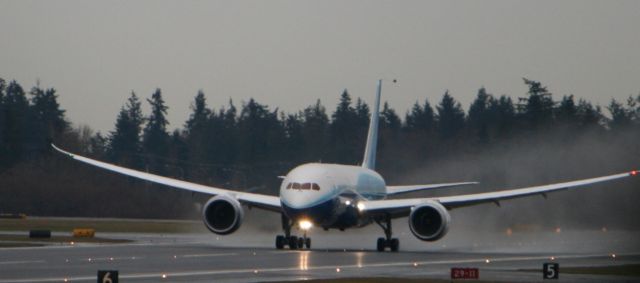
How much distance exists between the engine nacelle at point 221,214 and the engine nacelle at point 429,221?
7108 mm

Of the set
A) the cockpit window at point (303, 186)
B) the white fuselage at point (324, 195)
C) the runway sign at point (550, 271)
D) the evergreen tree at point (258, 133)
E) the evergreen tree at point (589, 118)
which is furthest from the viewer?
the evergreen tree at point (258, 133)

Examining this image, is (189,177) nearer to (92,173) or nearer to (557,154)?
(92,173)

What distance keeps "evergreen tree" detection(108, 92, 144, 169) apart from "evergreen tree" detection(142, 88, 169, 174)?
1.03 m

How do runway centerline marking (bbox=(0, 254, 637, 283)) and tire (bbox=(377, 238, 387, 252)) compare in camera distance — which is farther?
tire (bbox=(377, 238, 387, 252))

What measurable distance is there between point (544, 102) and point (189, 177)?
115ft

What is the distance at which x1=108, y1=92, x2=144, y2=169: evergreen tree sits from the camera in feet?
467

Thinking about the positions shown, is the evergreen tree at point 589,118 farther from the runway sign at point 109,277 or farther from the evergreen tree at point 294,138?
the runway sign at point 109,277

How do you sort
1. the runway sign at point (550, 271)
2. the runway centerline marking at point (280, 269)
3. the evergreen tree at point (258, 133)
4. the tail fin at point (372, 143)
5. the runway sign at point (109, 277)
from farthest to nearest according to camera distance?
1. the evergreen tree at point (258, 133)
2. the tail fin at point (372, 143)
3. the runway sign at point (550, 271)
4. the runway centerline marking at point (280, 269)
5. the runway sign at point (109, 277)

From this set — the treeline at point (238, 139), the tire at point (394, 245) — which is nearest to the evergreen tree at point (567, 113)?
the treeline at point (238, 139)

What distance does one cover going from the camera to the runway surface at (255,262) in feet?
121

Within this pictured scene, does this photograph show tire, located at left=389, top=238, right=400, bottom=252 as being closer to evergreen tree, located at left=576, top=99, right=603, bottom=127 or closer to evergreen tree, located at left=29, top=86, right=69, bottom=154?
evergreen tree, located at left=576, top=99, right=603, bottom=127

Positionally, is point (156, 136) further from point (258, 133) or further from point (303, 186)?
point (303, 186)

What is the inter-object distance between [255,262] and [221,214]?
13.8m

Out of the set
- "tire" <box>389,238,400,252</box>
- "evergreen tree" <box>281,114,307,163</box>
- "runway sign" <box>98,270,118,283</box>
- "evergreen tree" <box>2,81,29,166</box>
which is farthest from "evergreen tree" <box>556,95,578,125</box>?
"runway sign" <box>98,270,118,283</box>
